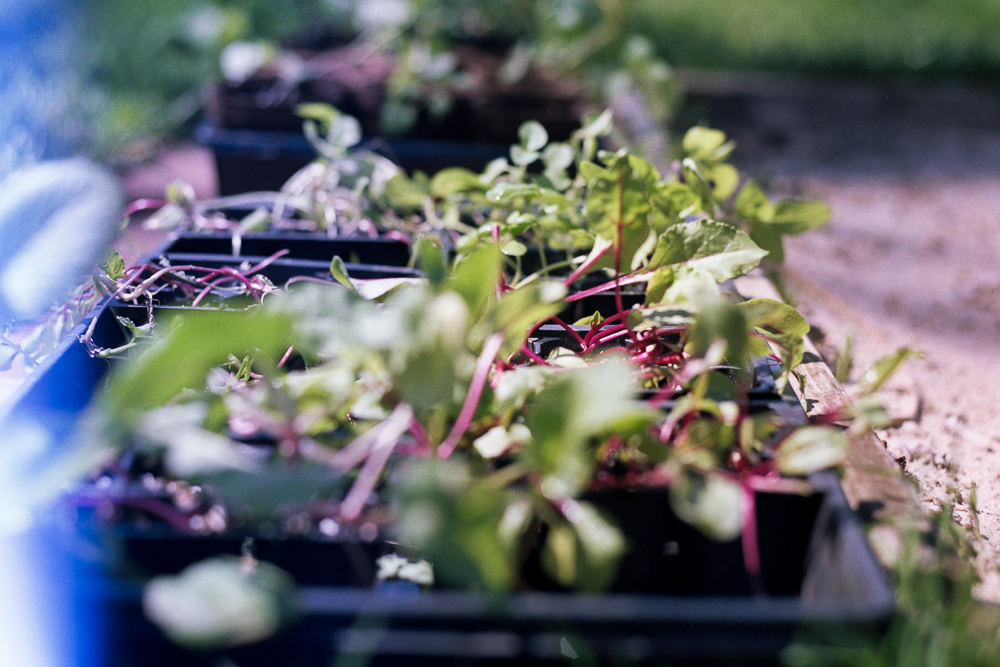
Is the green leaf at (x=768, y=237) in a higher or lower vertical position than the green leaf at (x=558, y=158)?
lower

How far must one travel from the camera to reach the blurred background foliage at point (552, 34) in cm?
255

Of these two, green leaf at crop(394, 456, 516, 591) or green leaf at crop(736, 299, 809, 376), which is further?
green leaf at crop(736, 299, 809, 376)

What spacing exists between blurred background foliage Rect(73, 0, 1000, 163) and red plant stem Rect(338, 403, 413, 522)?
1.87 m

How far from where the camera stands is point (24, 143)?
2254 mm

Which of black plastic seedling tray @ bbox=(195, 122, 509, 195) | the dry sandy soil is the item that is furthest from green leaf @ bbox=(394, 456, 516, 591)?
black plastic seedling tray @ bbox=(195, 122, 509, 195)

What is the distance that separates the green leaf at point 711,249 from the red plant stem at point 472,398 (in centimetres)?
24

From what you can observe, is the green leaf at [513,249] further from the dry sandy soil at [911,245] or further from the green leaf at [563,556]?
the dry sandy soil at [911,245]

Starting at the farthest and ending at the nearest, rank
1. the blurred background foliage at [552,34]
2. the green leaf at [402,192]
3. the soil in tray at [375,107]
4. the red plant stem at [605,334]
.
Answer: the blurred background foliage at [552,34] < the soil in tray at [375,107] < the green leaf at [402,192] < the red plant stem at [605,334]

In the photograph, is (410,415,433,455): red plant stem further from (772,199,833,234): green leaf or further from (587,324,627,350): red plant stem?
(772,199,833,234): green leaf

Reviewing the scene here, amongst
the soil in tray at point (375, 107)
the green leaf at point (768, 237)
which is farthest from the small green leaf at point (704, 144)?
the soil in tray at point (375, 107)

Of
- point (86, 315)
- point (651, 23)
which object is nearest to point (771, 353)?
point (86, 315)

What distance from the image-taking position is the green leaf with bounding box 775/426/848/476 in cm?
52

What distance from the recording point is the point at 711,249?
717 mm

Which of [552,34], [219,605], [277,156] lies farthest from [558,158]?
[552,34]
